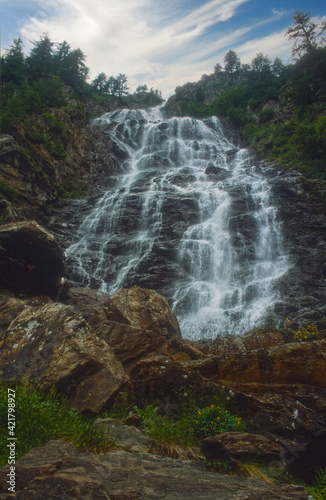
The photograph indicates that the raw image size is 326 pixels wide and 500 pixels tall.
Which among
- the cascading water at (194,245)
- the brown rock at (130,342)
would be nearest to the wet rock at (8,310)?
the brown rock at (130,342)

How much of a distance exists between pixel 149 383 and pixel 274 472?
2398 millimetres

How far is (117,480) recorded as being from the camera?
2.91 metres

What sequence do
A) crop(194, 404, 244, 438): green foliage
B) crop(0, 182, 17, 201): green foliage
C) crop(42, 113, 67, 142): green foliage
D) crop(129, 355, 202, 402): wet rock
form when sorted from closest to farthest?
crop(194, 404, 244, 438): green foliage, crop(129, 355, 202, 402): wet rock, crop(0, 182, 17, 201): green foliage, crop(42, 113, 67, 142): green foliage

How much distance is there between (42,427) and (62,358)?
1.34 meters

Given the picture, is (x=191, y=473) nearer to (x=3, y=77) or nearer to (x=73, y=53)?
(x=3, y=77)

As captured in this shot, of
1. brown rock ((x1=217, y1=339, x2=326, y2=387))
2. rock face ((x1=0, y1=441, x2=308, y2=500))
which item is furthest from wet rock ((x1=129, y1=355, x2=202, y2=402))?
rock face ((x1=0, y1=441, x2=308, y2=500))

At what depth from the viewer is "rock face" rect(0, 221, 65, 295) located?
866 centimetres

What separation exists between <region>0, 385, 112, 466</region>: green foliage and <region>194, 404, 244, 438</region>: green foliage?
5.15ft

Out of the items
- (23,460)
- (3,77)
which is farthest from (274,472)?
(3,77)

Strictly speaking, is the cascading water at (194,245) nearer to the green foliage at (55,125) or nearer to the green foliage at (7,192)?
the green foliage at (7,192)

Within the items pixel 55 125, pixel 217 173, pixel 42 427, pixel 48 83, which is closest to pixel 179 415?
pixel 42 427

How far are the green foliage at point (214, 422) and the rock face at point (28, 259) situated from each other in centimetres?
714

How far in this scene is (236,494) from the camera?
111 inches

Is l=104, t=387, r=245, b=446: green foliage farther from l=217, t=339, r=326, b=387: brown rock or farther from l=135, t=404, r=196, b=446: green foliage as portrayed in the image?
l=217, t=339, r=326, b=387: brown rock
